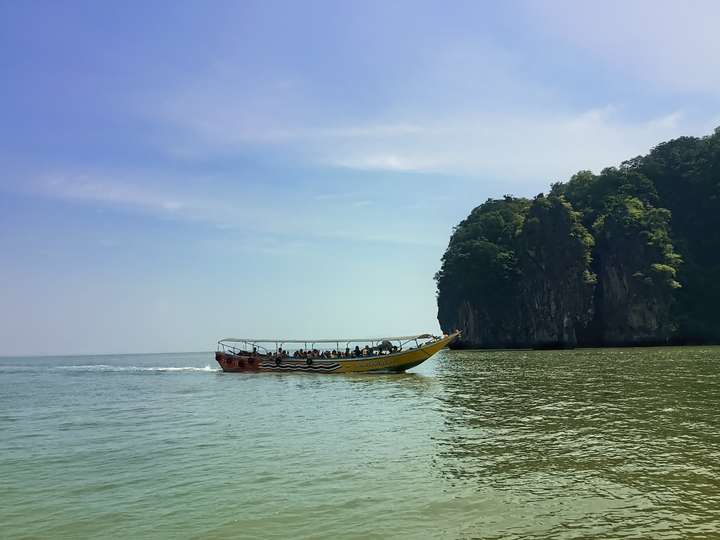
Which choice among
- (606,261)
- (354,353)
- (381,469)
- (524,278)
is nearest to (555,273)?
(524,278)

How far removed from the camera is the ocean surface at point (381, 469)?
350 inches

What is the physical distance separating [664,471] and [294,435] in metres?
10.8

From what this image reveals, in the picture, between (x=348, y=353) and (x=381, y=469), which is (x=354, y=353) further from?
(x=381, y=469)

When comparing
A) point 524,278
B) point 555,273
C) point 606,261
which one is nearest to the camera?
point 606,261

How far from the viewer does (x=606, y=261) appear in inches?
3386

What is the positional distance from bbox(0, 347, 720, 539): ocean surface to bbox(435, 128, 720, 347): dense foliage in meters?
61.7

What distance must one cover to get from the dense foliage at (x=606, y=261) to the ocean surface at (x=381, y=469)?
6172cm

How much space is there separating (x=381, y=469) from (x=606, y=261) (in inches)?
3290

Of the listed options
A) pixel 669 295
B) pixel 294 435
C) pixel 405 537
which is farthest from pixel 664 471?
pixel 669 295

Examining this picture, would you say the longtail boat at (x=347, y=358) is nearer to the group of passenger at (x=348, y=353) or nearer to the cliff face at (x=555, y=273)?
the group of passenger at (x=348, y=353)

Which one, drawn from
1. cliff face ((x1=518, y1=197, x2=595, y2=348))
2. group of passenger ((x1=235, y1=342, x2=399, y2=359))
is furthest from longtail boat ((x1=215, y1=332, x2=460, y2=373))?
cliff face ((x1=518, y1=197, x2=595, y2=348))

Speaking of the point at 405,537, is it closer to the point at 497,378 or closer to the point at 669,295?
the point at 497,378

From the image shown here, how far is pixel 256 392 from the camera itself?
110 feet

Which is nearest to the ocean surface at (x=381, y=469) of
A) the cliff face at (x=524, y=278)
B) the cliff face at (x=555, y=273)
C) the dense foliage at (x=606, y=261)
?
the dense foliage at (x=606, y=261)
